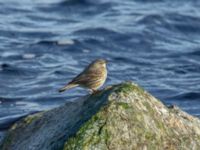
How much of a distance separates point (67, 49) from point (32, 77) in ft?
10.7

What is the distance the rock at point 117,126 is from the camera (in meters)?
9.77

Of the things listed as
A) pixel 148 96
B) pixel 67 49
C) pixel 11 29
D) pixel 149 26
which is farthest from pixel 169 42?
pixel 148 96

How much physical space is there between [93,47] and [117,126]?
14644 mm

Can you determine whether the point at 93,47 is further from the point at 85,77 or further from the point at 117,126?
the point at 117,126

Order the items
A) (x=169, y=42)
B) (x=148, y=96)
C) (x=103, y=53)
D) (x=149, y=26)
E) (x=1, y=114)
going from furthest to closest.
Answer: (x=149, y=26), (x=169, y=42), (x=103, y=53), (x=1, y=114), (x=148, y=96)

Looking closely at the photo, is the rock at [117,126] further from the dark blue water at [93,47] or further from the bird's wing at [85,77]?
the dark blue water at [93,47]

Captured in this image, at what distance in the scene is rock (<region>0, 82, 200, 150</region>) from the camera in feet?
32.1

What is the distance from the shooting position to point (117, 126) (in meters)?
9.84

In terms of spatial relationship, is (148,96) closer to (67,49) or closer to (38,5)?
(67,49)

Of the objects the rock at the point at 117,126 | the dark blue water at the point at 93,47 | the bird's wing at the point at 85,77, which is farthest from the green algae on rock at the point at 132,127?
the dark blue water at the point at 93,47

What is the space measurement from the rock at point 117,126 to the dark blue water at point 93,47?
5.69 metres

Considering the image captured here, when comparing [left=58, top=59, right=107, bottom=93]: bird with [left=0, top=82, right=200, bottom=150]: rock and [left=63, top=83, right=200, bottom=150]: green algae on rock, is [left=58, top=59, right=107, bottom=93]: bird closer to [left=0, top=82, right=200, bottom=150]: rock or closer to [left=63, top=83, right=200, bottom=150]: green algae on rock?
[left=0, top=82, right=200, bottom=150]: rock

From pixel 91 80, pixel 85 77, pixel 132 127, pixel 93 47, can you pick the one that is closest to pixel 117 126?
pixel 132 127

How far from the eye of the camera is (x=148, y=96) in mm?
10500
